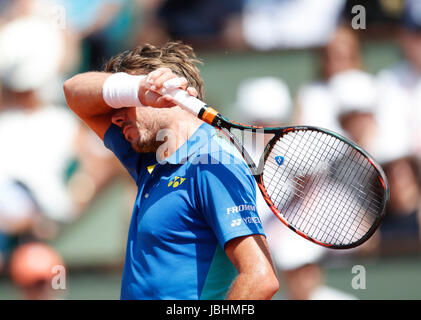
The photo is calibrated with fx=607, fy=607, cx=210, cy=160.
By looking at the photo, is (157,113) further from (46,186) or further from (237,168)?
(46,186)

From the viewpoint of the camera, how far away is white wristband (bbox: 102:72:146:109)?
2.53 m

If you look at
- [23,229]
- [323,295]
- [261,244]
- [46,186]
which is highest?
[261,244]

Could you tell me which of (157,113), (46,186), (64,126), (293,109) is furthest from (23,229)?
(157,113)

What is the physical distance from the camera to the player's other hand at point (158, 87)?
2.45 m

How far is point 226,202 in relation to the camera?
231 cm

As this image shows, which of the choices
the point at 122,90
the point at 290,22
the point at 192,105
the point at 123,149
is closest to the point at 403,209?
the point at 290,22

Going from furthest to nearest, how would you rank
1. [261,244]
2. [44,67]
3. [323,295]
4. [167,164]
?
[44,67], [323,295], [167,164], [261,244]

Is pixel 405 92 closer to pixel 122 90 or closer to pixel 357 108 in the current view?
pixel 357 108

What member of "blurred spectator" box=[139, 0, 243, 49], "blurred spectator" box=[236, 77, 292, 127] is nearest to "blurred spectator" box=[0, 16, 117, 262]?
"blurred spectator" box=[139, 0, 243, 49]

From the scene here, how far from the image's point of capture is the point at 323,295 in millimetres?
5078

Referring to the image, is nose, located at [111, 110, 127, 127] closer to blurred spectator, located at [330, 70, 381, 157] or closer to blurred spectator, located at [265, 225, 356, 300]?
blurred spectator, located at [265, 225, 356, 300]

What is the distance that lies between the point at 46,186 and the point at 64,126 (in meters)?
0.63

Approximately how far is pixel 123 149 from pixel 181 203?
26.9 inches
